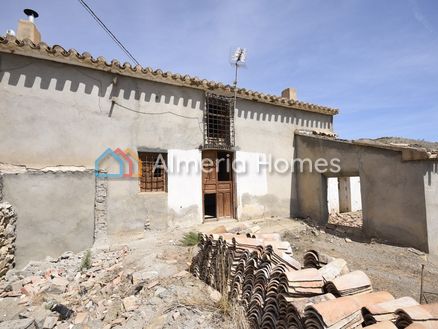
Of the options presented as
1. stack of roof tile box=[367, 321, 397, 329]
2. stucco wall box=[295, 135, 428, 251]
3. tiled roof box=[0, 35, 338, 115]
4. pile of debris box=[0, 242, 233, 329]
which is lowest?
pile of debris box=[0, 242, 233, 329]

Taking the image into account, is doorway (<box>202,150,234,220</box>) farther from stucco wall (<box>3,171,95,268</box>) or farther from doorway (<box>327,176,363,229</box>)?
doorway (<box>327,176,363,229</box>)

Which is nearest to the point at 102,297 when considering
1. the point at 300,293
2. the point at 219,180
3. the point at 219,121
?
the point at 300,293

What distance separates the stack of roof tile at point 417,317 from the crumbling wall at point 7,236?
641cm

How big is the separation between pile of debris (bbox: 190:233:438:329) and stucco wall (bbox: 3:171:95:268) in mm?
Result: 3603

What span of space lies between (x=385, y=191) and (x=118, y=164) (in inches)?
305

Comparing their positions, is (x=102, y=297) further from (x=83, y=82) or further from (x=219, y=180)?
(x=219, y=180)

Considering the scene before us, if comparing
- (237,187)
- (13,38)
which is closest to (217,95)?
(237,187)

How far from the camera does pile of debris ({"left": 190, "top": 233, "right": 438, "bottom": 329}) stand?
2.45 m

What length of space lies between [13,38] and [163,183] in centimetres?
481

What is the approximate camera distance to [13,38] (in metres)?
5.41

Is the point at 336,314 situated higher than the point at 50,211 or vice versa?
the point at 50,211

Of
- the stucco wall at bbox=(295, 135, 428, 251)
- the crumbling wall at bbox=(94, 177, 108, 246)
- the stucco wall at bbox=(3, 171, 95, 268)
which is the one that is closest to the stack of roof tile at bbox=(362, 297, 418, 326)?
the stucco wall at bbox=(295, 135, 428, 251)

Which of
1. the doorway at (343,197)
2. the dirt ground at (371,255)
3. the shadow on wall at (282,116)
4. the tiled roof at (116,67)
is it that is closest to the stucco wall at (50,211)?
the tiled roof at (116,67)

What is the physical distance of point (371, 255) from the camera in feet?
21.2
